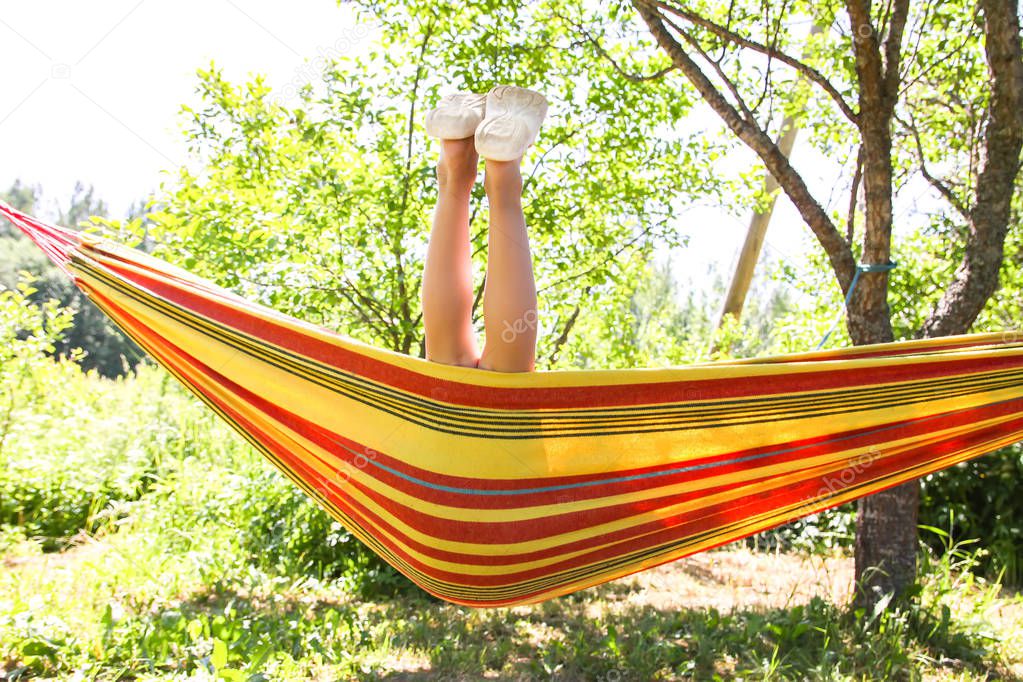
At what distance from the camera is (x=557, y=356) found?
141 inches

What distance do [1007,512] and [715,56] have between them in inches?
91.1

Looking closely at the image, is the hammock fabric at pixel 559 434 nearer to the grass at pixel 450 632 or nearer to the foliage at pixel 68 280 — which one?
the grass at pixel 450 632

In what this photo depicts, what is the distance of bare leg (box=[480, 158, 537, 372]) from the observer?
4.74 ft

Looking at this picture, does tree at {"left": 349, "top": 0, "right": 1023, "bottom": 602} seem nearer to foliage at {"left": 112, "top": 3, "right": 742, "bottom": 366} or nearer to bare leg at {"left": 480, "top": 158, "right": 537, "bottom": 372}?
foliage at {"left": 112, "top": 3, "right": 742, "bottom": 366}

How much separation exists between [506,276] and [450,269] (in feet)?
0.54

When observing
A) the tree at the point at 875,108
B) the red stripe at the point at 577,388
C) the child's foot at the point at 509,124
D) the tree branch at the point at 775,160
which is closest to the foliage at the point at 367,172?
the tree at the point at 875,108

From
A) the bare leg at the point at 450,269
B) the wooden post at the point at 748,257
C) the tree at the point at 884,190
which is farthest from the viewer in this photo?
the wooden post at the point at 748,257

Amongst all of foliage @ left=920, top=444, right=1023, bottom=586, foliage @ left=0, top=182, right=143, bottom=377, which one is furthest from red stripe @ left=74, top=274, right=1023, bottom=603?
foliage @ left=0, top=182, right=143, bottom=377

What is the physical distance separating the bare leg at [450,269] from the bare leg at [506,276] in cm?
11

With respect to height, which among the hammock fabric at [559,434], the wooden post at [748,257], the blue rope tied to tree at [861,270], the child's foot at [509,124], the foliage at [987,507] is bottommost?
the foliage at [987,507]

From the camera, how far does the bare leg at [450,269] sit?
1561 millimetres

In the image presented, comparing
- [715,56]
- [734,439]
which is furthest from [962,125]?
[734,439]

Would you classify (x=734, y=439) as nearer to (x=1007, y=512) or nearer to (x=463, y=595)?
(x=463, y=595)

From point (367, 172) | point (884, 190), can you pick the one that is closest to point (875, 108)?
point (884, 190)
